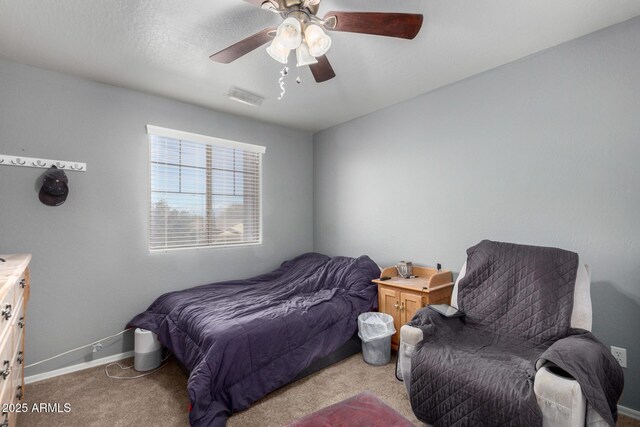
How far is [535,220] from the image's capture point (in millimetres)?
2336

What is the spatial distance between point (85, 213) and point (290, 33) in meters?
2.43

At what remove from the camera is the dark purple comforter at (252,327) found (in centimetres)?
193

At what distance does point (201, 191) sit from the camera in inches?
133

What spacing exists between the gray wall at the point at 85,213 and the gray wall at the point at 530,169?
2.21m

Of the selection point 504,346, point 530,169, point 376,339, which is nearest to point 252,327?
point 376,339

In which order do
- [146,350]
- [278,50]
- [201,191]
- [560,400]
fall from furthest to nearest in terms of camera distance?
1. [201,191]
2. [146,350]
3. [278,50]
4. [560,400]

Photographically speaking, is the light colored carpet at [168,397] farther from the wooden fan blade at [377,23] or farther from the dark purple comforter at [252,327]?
the wooden fan blade at [377,23]

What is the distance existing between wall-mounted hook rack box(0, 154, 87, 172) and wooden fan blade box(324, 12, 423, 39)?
2.47 metres

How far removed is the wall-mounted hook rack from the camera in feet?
7.68

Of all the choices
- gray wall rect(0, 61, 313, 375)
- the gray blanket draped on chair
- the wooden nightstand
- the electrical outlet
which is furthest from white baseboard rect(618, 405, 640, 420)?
gray wall rect(0, 61, 313, 375)

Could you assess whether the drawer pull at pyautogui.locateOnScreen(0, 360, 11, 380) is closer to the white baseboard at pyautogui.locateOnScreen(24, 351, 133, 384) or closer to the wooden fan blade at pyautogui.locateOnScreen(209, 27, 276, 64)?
the white baseboard at pyautogui.locateOnScreen(24, 351, 133, 384)

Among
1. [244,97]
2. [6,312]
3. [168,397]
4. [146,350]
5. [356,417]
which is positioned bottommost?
[168,397]

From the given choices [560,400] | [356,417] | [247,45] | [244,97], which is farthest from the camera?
[244,97]

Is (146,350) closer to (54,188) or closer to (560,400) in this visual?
(54,188)
